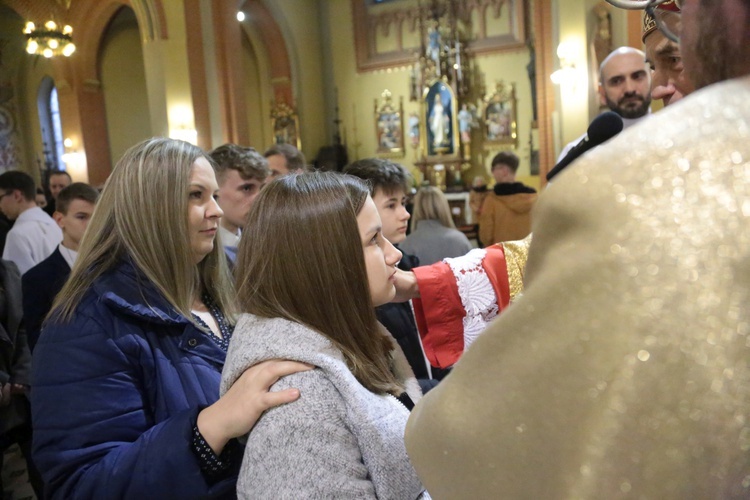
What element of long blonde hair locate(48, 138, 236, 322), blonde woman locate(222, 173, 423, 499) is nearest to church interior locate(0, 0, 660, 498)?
long blonde hair locate(48, 138, 236, 322)

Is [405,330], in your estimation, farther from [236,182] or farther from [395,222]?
[236,182]

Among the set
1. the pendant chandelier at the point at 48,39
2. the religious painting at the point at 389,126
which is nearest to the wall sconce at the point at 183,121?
the pendant chandelier at the point at 48,39

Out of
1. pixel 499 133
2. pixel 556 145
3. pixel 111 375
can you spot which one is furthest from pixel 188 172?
pixel 499 133

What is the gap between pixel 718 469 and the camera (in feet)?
1.75

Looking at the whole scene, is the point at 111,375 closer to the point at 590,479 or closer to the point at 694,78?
the point at 590,479

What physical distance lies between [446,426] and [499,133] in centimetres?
1319

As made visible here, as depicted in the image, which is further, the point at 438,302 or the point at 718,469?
the point at 438,302

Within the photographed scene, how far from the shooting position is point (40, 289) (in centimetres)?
278

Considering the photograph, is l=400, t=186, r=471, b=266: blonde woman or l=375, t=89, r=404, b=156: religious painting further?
l=375, t=89, r=404, b=156: religious painting

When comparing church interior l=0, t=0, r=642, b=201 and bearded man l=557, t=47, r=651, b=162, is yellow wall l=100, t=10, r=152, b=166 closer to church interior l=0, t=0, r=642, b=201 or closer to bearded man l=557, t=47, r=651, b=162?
church interior l=0, t=0, r=642, b=201

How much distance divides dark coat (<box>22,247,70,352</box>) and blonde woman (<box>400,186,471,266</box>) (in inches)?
75.8

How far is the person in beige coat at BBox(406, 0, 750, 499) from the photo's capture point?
Result: 0.53 metres

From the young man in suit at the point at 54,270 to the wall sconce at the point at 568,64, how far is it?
7707 mm

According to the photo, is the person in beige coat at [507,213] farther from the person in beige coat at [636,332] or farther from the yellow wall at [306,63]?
the yellow wall at [306,63]
